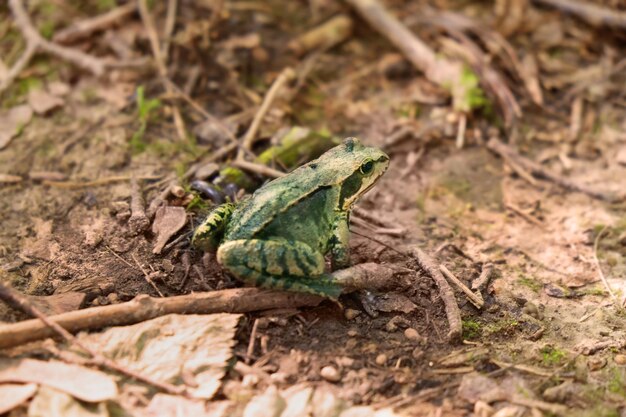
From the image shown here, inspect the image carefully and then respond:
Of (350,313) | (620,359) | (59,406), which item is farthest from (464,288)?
(59,406)

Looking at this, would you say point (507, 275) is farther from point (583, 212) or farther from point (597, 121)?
point (597, 121)

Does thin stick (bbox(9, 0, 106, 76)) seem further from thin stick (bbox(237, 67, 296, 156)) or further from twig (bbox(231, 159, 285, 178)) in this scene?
twig (bbox(231, 159, 285, 178))

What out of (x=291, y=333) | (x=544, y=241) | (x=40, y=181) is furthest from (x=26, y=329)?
(x=544, y=241)

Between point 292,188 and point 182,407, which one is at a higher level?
point 292,188

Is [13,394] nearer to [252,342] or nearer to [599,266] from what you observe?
[252,342]

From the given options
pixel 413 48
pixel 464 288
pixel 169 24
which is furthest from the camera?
pixel 413 48

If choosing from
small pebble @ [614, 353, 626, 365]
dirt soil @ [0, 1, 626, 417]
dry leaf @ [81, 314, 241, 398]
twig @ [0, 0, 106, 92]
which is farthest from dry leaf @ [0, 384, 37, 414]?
twig @ [0, 0, 106, 92]
